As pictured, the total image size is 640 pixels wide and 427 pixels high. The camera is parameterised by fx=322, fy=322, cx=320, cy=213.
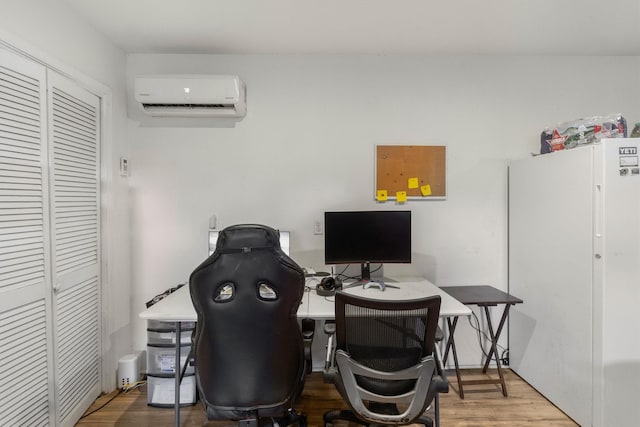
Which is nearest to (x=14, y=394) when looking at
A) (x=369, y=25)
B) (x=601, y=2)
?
(x=369, y=25)

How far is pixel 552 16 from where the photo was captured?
7.03 feet

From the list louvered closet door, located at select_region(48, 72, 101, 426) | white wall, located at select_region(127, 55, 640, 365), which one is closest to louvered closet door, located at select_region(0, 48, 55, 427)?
louvered closet door, located at select_region(48, 72, 101, 426)

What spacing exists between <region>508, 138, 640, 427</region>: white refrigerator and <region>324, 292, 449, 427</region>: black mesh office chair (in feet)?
3.66

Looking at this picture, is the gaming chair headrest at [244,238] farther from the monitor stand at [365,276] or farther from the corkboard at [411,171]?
the corkboard at [411,171]

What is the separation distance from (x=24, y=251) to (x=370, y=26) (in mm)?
2529

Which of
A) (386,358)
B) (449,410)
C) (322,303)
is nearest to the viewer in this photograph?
(386,358)

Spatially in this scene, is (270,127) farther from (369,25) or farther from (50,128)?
(50,128)

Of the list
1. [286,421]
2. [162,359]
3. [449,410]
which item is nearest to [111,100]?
[162,359]

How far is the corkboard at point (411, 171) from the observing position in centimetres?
270

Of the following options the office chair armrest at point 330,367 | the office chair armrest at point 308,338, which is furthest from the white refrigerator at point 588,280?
the office chair armrest at point 308,338

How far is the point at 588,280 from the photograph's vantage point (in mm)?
1970

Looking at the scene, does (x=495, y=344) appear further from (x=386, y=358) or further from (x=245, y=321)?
(x=245, y=321)

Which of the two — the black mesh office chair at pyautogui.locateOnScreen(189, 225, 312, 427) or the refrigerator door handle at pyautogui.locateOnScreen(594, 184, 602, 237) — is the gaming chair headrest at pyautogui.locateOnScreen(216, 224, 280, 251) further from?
the refrigerator door handle at pyautogui.locateOnScreen(594, 184, 602, 237)

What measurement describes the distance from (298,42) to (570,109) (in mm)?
2357
